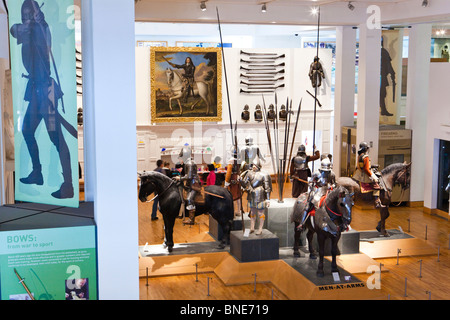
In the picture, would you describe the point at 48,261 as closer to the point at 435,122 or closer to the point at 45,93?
the point at 45,93

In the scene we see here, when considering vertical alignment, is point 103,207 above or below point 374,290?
above

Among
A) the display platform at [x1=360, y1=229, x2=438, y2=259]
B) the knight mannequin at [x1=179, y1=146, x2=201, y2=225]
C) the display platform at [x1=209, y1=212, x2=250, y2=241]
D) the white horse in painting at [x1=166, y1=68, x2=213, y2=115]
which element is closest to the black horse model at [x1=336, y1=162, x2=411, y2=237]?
the display platform at [x1=360, y1=229, x2=438, y2=259]

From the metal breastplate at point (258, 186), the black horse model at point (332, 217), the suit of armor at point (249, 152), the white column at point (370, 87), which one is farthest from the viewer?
the white column at point (370, 87)

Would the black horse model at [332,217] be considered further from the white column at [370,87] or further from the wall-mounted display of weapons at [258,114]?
the wall-mounted display of weapons at [258,114]

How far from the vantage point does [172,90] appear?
70.4 feet

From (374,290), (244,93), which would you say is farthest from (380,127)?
(374,290)

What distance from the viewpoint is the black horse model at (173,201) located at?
1223 centimetres

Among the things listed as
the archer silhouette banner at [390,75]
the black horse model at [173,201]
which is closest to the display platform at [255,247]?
the black horse model at [173,201]

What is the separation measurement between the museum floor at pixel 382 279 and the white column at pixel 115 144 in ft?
15.8

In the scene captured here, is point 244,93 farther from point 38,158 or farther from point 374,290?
point 38,158

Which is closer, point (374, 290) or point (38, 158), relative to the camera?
point (38, 158)

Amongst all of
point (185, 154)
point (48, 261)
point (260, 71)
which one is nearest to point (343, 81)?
point (260, 71)

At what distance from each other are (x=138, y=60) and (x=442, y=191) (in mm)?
10462

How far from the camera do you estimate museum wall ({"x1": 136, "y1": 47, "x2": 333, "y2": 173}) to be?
21.3m
